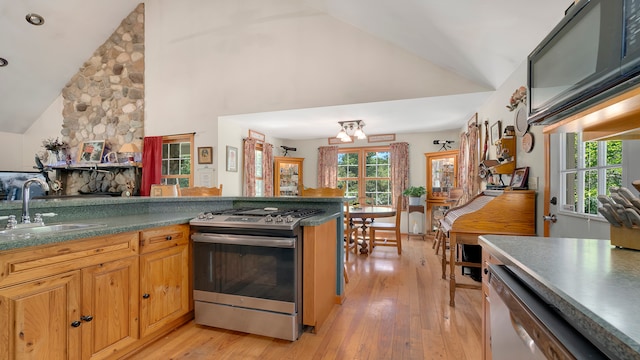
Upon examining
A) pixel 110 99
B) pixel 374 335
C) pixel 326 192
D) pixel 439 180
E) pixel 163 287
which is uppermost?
pixel 110 99

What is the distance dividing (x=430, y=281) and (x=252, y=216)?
2274 mm

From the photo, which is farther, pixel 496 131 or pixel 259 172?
pixel 259 172

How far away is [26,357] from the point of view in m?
1.27

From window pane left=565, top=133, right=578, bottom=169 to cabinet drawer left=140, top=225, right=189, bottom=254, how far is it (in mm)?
2880

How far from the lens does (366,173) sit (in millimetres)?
6633

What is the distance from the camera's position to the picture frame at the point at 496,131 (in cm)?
318

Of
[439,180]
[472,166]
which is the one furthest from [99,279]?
[439,180]

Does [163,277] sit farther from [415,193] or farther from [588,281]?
[415,193]

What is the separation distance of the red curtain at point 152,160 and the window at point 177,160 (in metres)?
0.10

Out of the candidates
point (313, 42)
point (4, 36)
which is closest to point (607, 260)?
point (313, 42)

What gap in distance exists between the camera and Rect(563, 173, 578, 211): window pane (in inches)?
74.6

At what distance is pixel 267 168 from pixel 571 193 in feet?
Result: 16.4

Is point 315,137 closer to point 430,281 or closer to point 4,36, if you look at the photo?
point 430,281

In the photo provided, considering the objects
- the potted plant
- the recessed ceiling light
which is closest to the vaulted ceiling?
the recessed ceiling light
